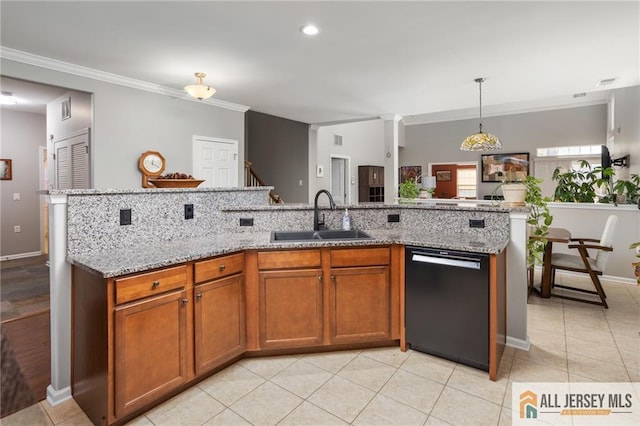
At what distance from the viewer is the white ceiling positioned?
2.79m

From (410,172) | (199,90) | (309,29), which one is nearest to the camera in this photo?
(309,29)

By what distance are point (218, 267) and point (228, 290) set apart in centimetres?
18

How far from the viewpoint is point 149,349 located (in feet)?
6.08

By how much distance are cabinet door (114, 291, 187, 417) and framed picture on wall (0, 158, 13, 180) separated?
6330 mm

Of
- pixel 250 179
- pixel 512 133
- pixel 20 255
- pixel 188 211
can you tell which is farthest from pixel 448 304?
pixel 512 133

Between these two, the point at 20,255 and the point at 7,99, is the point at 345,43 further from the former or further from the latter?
the point at 20,255

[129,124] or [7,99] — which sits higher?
[7,99]

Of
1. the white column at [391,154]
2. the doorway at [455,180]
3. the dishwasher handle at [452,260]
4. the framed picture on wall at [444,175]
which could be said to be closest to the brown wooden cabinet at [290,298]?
the dishwasher handle at [452,260]

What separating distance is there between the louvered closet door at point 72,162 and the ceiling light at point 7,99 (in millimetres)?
901

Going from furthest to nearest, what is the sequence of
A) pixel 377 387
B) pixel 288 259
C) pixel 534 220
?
pixel 534 220 < pixel 288 259 < pixel 377 387

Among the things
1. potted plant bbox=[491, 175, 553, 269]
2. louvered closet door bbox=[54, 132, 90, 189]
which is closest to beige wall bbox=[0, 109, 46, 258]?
louvered closet door bbox=[54, 132, 90, 189]

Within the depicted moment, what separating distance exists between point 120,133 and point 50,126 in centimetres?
209

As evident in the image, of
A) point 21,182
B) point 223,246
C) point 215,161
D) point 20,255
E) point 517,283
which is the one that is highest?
point 215,161

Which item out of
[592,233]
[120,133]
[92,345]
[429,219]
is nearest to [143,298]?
[92,345]
